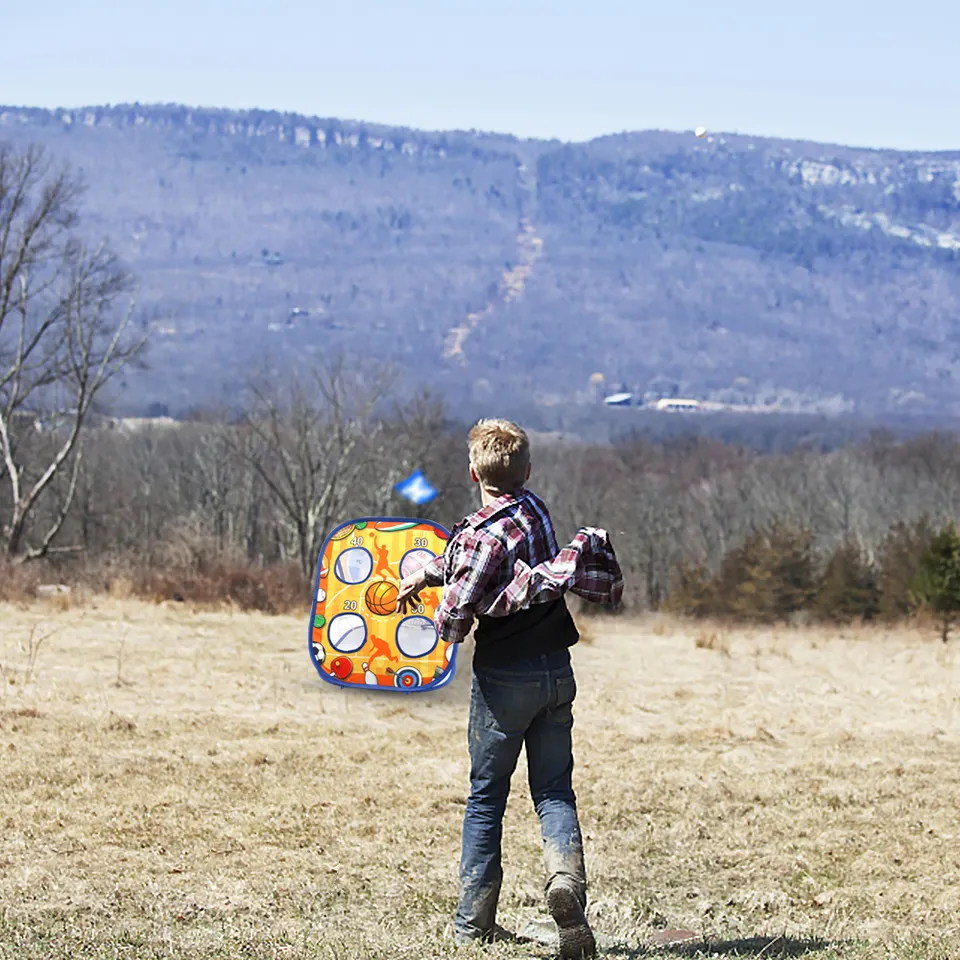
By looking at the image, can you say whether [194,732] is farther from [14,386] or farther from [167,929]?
[14,386]

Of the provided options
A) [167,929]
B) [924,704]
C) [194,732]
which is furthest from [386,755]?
[924,704]

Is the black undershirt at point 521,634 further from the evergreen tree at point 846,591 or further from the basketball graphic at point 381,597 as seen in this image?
the evergreen tree at point 846,591

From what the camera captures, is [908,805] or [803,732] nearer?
[908,805]

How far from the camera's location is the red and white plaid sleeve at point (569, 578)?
16.5ft

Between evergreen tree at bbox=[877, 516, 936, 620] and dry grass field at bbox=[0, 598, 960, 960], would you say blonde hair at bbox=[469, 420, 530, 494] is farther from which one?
evergreen tree at bbox=[877, 516, 936, 620]

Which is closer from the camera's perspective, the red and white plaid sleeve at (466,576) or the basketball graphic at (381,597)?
the red and white plaid sleeve at (466,576)

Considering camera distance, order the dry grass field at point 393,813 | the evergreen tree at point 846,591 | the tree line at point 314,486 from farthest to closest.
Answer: the evergreen tree at point 846,591 < the tree line at point 314,486 < the dry grass field at point 393,813

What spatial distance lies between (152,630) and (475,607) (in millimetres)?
10129

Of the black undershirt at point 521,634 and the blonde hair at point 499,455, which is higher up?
the blonde hair at point 499,455

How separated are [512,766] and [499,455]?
120cm

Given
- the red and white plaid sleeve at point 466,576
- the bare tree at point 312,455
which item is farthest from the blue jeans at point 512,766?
the bare tree at point 312,455

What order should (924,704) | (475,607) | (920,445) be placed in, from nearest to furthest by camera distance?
(475,607)
(924,704)
(920,445)

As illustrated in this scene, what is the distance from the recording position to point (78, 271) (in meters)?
31.9

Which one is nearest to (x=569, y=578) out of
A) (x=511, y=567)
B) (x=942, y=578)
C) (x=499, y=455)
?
(x=511, y=567)
